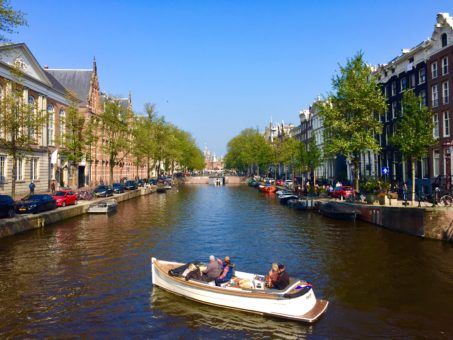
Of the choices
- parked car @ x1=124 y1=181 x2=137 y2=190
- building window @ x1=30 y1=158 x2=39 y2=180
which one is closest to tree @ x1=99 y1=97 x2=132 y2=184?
parked car @ x1=124 y1=181 x2=137 y2=190

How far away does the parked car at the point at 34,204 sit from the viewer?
114 feet

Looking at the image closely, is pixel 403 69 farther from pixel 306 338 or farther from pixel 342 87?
pixel 306 338

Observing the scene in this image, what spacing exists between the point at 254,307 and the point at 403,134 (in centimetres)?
3040

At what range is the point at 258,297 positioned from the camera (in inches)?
603

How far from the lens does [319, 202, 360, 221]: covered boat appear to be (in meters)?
39.6

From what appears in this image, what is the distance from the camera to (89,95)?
79438 mm

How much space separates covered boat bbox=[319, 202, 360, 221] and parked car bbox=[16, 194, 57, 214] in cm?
2846

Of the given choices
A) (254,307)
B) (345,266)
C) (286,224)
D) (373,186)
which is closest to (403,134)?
(373,186)

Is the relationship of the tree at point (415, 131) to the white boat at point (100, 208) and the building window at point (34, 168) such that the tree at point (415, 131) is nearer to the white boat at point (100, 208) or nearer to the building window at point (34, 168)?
the white boat at point (100, 208)

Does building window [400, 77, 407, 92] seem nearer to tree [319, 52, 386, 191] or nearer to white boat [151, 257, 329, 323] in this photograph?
tree [319, 52, 386, 191]

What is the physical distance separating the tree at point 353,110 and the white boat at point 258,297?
30172mm

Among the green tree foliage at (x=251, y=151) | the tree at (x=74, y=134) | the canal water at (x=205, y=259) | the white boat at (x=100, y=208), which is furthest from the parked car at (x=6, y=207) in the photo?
the green tree foliage at (x=251, y=151)

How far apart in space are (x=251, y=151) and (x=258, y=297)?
118 meters

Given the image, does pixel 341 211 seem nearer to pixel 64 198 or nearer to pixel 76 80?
pixel 64 198
